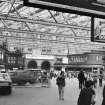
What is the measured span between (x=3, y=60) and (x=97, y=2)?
30648 millimetres

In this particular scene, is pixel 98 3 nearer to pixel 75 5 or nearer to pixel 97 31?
pixel 75 5

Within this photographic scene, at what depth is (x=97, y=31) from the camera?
10805 mm

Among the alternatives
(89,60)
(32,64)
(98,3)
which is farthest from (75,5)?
(32,64)

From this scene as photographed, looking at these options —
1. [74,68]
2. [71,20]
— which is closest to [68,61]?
[74,68]

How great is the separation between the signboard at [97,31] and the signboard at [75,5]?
0.90m

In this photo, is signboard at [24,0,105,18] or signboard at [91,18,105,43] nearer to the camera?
signboard at [24,0,105,18]

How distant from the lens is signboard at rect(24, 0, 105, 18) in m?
8.30

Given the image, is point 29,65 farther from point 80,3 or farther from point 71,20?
point 80,3

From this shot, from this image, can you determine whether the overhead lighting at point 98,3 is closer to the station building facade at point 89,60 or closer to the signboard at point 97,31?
the signboard at point 97,31

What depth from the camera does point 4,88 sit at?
67.3ft

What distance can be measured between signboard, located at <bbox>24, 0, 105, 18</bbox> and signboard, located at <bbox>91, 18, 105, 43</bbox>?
0.90 meters

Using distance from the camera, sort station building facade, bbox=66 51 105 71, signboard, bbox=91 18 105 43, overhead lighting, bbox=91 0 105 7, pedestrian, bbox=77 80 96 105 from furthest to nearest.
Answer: station building facade, bbox=66 51 105 71
signboard, bbox=91 18 105 43
overhead lighting, bbox=91 0 105 7
pedestrian, bbox=77 80 96 105

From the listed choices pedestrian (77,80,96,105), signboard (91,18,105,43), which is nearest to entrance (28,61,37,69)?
signboard (91,18,105,43)

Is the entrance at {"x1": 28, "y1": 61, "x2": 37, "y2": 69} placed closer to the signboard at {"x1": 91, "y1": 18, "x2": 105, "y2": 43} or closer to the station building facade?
the station building facade
